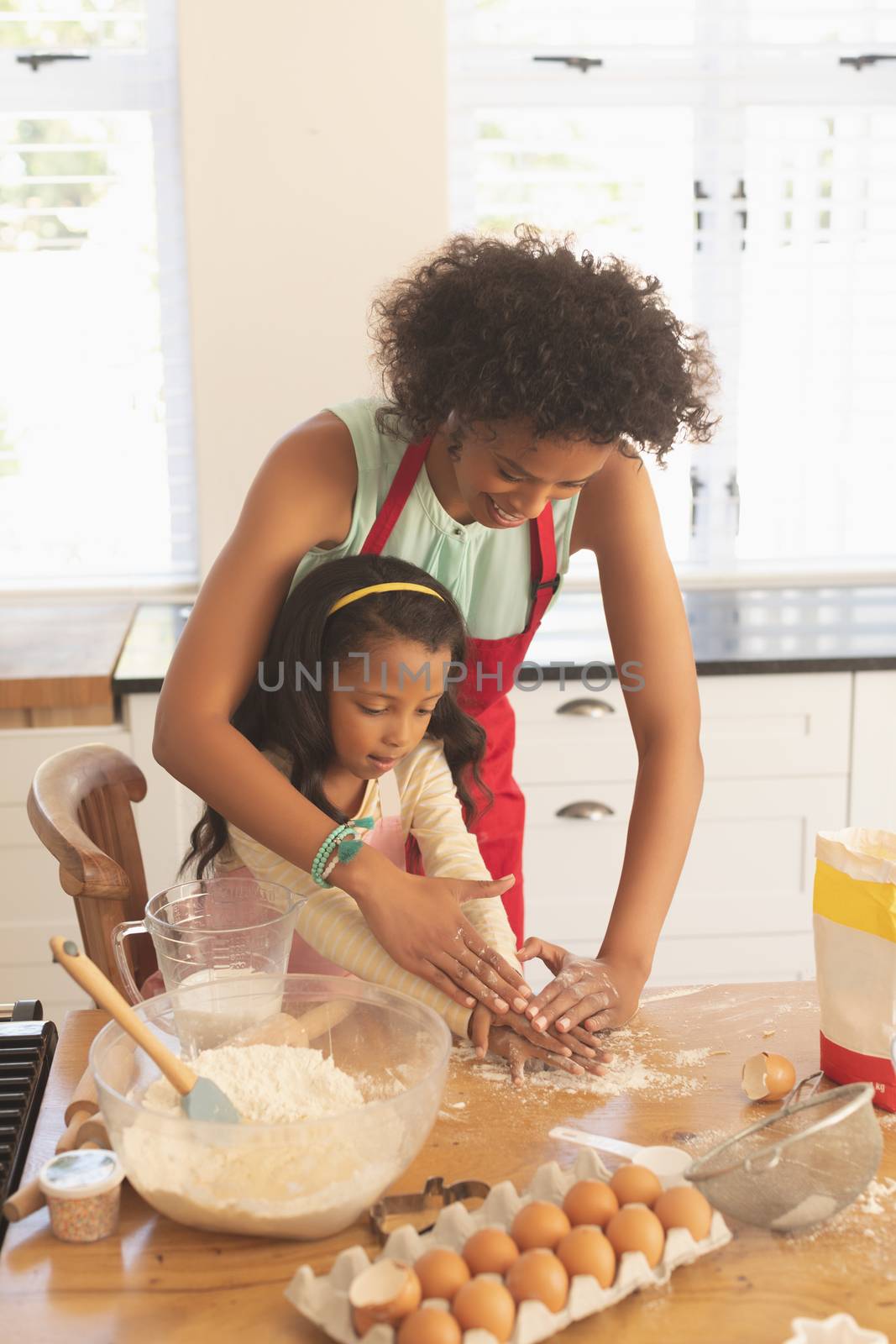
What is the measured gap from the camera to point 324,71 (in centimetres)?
245

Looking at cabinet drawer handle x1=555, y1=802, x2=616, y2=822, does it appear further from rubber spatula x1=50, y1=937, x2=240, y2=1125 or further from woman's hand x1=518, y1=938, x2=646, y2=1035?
rubber spatula x1=50, y1=937, x2=240, y2=1125

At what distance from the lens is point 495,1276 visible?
71cm

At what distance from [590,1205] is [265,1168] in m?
0.19

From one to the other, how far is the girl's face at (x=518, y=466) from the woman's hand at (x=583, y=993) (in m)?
0.40

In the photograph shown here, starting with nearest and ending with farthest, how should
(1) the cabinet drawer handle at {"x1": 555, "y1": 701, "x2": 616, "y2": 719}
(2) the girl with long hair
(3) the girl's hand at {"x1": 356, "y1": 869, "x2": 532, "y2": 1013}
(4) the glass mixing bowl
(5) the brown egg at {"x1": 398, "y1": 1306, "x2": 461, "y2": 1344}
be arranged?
(5) the brown egg at {"x1": 398, "y1": 1306, "x2": 461, "y2": 1344}
(4) the glass mixing bowl
(3) the girl's hand at {"x1": 356, "y1": 869, "x2": 532, "y2": 1013}
(2) the girl with long hair
(1) the cabinet drawer handle at {"x1": 555, "y1": 701, "x2": 616, "y2": 719}

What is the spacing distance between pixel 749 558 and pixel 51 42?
184cm

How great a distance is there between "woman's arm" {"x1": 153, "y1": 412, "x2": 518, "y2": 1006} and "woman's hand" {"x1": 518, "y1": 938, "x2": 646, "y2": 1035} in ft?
0.24

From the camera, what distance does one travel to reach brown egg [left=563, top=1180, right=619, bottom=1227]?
753 millimetres

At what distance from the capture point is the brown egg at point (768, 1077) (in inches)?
38.2

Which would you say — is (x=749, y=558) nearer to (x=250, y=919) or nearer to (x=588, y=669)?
(x=588, y=669)

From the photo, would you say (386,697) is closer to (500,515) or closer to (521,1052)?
(500,515)

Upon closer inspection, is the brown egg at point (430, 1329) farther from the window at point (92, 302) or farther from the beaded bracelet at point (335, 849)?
the window at point (92, 302)

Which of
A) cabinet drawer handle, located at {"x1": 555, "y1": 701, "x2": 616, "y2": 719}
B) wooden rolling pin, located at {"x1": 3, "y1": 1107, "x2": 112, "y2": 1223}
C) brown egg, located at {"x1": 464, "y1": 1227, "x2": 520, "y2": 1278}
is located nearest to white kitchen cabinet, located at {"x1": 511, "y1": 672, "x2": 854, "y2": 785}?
cabinet drawer handle, located at {"x1": 555, "y1": 701, "x2": 616, "y2": 719}

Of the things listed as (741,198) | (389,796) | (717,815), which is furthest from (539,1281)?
(741,198)
